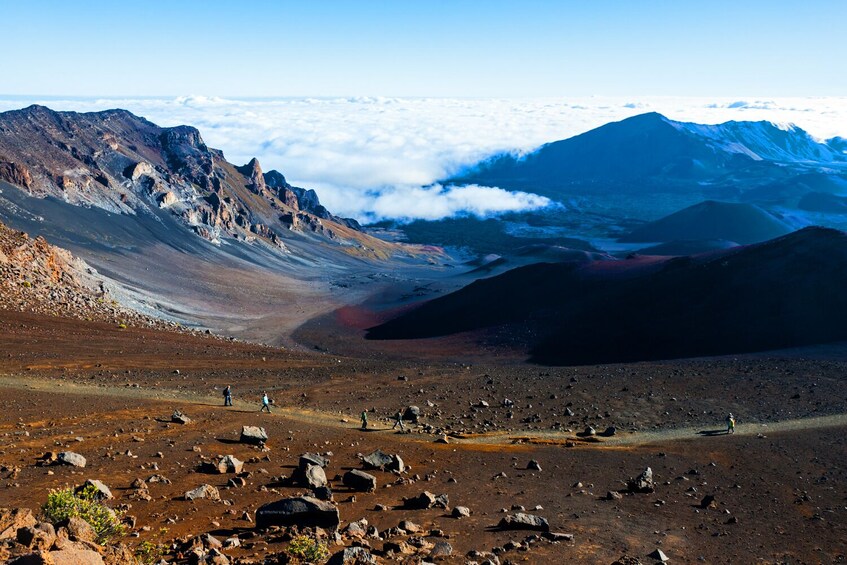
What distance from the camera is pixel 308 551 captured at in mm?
11438

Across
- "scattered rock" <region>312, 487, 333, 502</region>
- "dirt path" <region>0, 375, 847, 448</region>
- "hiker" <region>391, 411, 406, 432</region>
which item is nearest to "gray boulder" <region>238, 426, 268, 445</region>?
"dirt path" <region>0, 375, 847, 448</region>

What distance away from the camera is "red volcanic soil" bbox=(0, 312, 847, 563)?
48.8 ft

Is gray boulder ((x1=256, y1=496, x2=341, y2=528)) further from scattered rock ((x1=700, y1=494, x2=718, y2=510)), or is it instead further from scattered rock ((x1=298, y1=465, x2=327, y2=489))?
scattered rock ((x1=700, y1=494, x2=718, y2=510))

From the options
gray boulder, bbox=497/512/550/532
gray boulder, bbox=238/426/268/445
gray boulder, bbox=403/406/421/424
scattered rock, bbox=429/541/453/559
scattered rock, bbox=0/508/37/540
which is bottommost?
gray boulder, bbox=403/406/421/424

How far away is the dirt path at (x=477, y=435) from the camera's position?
23.8 m

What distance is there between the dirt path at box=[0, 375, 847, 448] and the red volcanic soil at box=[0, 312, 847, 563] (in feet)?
0.46

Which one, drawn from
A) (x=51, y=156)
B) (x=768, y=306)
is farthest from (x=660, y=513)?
(x=51, y=156)

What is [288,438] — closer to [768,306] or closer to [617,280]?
[768,306]

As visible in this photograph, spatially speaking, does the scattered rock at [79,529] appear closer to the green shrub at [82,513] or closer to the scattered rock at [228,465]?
the green shrub at [82,513]

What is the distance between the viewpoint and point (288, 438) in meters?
21.0

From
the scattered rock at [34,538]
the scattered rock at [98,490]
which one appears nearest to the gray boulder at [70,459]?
the scattered rock at [98,490]

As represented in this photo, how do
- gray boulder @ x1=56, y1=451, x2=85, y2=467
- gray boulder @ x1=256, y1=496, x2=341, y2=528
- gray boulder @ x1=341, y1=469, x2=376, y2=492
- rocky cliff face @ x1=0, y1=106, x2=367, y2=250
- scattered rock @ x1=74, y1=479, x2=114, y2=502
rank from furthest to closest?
rocky cliff face @ x1=0, y1=106, x2=367, y2=250 → gray boulder @ x1=341, y1=469, x2=376, y2=492 → gray boulder @ x1=56, y1=451, x2=85, y2=467 → scattered rock @ x1=74, y1=479, x2=114, y2=502 → gray boulder @ x1=256, y1=496, x2=341, y2=528

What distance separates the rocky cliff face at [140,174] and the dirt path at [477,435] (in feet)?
225

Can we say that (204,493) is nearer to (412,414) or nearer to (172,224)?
(412,414)
